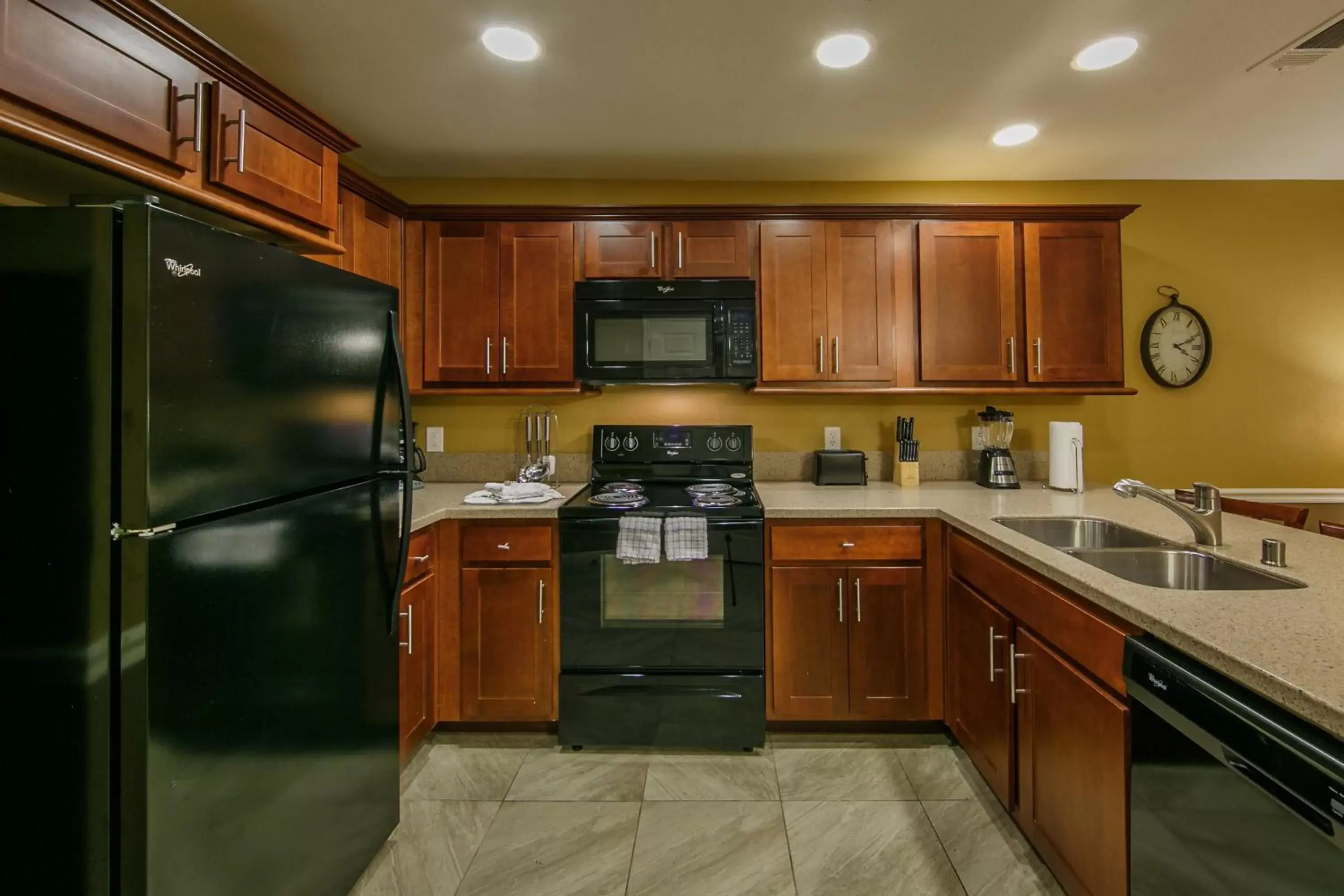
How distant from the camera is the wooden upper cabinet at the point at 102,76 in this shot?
1092mm

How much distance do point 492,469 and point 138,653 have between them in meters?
1.98

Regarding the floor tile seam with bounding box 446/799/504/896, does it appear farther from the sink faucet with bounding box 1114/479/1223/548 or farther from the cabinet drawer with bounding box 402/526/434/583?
the sink faucet with bounding box 1114/479/1223/548

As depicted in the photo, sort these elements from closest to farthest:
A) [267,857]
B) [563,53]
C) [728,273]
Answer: [267,857] < [563,53] < [728,273]

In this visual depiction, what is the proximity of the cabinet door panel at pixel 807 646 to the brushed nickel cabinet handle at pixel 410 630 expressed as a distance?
52.2 inches

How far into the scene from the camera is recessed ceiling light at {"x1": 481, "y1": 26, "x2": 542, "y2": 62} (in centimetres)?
175

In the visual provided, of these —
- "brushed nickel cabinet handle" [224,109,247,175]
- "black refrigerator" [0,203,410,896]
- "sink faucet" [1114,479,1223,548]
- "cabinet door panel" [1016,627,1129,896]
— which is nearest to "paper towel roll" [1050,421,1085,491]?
"sink faucet" [1114,479,1223,548]

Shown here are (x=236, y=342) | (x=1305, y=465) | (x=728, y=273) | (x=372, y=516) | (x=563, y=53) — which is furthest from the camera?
(x=1305, y=465)

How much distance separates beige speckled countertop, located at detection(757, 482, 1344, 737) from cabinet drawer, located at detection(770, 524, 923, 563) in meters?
0.06

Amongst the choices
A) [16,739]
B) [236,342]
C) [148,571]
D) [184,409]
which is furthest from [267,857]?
[236,342]

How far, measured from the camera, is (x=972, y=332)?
2566 millimetres

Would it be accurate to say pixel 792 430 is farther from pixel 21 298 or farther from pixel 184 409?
pixel 21 298

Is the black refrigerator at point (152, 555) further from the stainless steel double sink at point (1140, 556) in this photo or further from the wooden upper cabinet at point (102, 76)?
the stainless steel double sink at point (1140, 556)

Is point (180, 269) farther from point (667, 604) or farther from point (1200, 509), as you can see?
point (1200, 509)

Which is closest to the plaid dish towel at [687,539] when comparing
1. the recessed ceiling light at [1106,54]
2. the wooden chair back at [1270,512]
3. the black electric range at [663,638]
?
the black electric range at [663,638]
